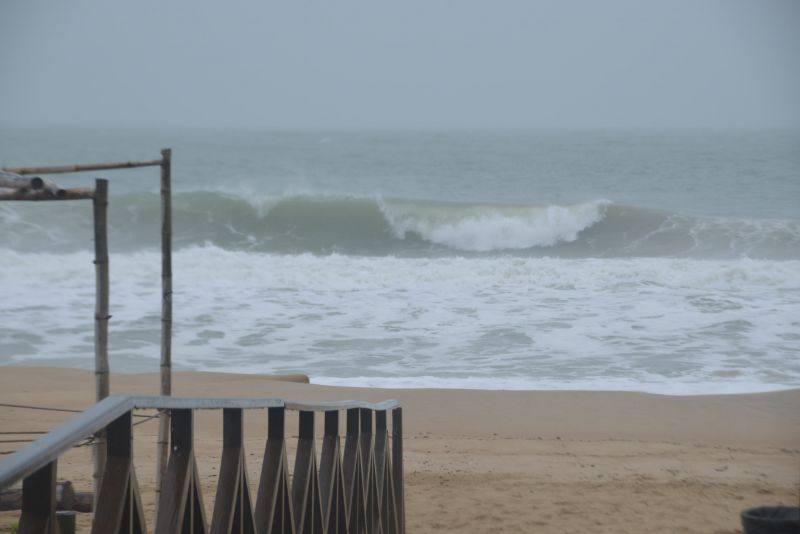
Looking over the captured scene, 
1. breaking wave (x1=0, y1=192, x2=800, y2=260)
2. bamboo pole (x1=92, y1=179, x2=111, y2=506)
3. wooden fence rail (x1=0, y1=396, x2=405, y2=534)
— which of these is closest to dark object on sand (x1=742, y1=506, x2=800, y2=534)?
wooden fence rail (x1=0, y1=396, x2=405, y2=534)

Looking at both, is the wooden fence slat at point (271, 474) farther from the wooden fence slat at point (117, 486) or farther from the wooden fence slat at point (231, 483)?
the wooden fence slat at point (117, 486)

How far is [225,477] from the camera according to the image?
8.48 feet

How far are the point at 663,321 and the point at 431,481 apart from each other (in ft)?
29.3

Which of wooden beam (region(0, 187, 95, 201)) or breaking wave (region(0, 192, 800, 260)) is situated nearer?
wooden beam (region(0, 187, 95, 201))

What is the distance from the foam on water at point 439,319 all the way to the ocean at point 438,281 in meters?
0.05

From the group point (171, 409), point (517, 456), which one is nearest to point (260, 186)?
point (517, 456)

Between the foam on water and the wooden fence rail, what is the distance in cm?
754

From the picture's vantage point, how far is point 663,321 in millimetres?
15430

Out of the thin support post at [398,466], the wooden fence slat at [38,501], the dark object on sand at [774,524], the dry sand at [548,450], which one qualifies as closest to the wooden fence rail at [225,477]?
the wooden fence slat at [38,501]

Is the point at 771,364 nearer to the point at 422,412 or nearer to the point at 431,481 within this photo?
the point at 422,412

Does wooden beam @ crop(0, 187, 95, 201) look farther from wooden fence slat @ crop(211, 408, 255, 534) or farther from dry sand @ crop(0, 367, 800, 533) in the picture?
dry sand @ crop(0, 367, 800, 533)

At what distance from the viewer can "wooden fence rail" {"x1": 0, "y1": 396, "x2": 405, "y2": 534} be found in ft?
5.70

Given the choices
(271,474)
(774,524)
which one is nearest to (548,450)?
(271,474)

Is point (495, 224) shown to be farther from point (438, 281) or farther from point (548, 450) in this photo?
point (548, 450)
